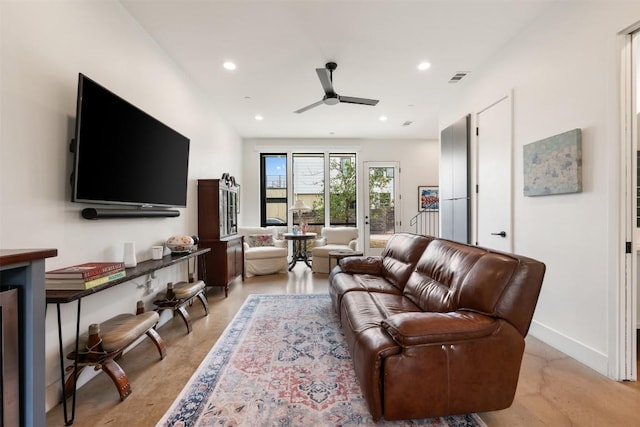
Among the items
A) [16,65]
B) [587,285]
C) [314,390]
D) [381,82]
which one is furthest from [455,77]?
[16,65]

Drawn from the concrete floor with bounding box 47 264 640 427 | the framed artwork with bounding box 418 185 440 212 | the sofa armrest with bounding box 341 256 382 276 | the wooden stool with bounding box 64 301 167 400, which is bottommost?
the concrete floor with bounding box 47 264 640 427

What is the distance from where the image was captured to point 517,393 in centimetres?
184

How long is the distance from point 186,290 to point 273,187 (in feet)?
14.3

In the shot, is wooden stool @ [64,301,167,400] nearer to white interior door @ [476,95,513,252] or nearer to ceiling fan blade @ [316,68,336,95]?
ceiling fan blade @ [316,68,336,95]

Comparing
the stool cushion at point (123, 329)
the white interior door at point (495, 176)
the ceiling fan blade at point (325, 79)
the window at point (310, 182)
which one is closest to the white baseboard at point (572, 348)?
the white interior door at point (495, 176)

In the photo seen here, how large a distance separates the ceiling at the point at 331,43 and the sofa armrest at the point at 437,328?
2.50 meters

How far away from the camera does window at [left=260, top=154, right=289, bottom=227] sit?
23.0 ft

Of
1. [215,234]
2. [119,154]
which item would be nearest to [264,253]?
[215,234]

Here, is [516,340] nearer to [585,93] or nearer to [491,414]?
[491,414]

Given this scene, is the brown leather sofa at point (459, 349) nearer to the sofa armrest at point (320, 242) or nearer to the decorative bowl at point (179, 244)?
the decorative bowl at point (179, 244)

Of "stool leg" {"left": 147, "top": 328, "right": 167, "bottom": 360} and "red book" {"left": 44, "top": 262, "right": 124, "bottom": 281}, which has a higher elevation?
"red book" {"left": 44, "top": 262, "right": 124, "bottom": 281}

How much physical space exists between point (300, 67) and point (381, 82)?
1.16 m

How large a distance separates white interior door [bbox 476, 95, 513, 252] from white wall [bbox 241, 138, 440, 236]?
11.1ft

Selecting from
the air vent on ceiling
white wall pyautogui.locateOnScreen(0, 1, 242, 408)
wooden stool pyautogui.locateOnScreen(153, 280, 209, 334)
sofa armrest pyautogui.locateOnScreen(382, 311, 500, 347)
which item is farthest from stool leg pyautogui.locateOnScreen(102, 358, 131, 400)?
the air vent on ceiling
